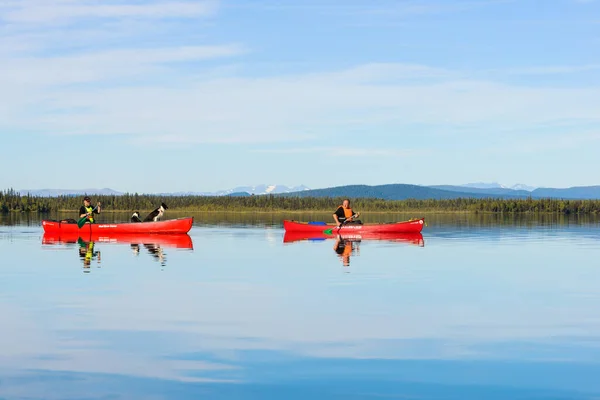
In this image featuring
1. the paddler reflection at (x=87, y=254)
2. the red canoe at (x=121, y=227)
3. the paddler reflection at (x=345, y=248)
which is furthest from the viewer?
the red canoe at (x=121, y=227)

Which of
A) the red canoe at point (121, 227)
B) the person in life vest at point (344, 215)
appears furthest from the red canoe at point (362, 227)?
the red canoe at point (121, 227)

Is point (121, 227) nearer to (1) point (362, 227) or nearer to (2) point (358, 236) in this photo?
(2) point (358, 236)

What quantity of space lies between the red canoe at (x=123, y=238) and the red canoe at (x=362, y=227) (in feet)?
26.4

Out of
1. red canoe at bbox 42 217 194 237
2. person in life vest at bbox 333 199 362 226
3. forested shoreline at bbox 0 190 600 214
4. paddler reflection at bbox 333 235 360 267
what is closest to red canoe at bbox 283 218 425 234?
person in life vest at bbox 333 199 362 226

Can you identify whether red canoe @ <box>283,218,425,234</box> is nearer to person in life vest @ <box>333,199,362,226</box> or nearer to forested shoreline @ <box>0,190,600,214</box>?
person in life vest @ <box>333,199,362,226</box>

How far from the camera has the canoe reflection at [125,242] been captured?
4191cm

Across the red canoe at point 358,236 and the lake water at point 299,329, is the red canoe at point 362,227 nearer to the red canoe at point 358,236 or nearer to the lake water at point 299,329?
the red canoe at point 358,236

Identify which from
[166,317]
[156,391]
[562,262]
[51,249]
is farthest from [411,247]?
[156,391]

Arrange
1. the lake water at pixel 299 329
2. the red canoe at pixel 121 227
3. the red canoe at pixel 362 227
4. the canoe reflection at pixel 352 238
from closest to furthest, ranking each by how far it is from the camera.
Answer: the lake water at pixel 299 329
the canoe reflection at pixel 352 238
the red canoe at pixel 121 227
the red canoe at pixel 362 227

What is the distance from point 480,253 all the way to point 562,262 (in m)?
5.63

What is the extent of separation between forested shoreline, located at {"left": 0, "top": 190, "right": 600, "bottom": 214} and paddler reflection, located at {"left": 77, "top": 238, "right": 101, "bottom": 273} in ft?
410

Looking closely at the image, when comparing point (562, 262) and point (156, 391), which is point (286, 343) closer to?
point (156, 391)

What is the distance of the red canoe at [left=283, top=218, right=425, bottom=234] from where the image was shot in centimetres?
5753

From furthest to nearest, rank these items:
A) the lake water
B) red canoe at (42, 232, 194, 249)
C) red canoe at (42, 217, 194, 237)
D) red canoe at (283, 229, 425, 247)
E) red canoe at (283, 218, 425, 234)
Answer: red canoe at (283, 218, 425, 234) < red canoe at (42, 217, 194, 237) < red canoe at (283, 229, 425, 247) < red canoe at (42, 232, 194, 249) < the lake water
